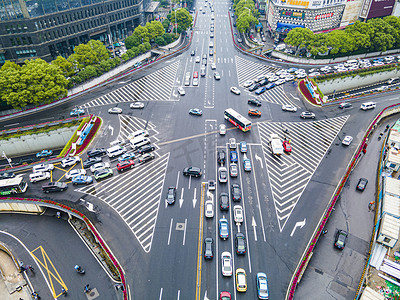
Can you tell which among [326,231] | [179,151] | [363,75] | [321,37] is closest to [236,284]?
[326,231]

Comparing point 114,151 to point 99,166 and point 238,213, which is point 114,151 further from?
point 238,213

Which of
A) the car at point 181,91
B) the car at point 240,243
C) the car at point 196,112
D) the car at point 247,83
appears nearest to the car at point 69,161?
the car at point 196,112

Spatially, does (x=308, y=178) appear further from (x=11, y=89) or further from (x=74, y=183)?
(x=11, y=89)

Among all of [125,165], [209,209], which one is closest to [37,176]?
[125,165]

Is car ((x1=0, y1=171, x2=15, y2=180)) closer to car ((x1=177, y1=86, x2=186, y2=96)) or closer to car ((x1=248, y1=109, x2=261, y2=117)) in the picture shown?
car ((x1=177, y1=86, x2=186, y2=96))

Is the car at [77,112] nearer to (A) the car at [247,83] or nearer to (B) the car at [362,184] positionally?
(A) the car at [247,83]
